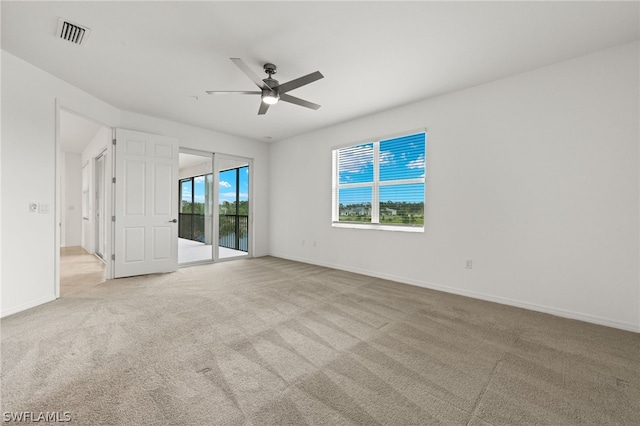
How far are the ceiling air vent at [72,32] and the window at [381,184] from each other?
3.75m

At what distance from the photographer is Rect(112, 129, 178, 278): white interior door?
4355 mm

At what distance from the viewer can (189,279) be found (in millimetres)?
4328

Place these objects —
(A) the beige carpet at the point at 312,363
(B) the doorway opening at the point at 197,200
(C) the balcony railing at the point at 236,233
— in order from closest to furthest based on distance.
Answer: (A) the beige carpet at the point at 312,363, (B) the doorway opening at the point at 197,200, (C) the balcony railing at the point at 236,233

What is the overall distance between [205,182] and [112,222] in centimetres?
183

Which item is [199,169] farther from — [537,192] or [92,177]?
[537,192]

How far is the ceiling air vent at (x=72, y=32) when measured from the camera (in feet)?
7.84

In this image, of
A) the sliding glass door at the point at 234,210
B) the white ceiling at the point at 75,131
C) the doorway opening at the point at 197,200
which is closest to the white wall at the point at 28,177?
the white ceiling at the point at 75,131

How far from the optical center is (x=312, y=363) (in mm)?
2006

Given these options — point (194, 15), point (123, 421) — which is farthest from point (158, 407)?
point (194, 15)

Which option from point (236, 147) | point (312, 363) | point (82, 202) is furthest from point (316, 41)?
point (82, 202)

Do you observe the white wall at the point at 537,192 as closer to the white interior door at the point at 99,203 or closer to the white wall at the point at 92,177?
the white wall at the point at 92,177

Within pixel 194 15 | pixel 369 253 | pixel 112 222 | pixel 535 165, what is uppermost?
pixel 194 15

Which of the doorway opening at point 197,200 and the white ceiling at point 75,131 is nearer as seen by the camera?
the white ceiling at point 75,131

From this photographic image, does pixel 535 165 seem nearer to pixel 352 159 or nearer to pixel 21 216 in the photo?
pixel 352 159
